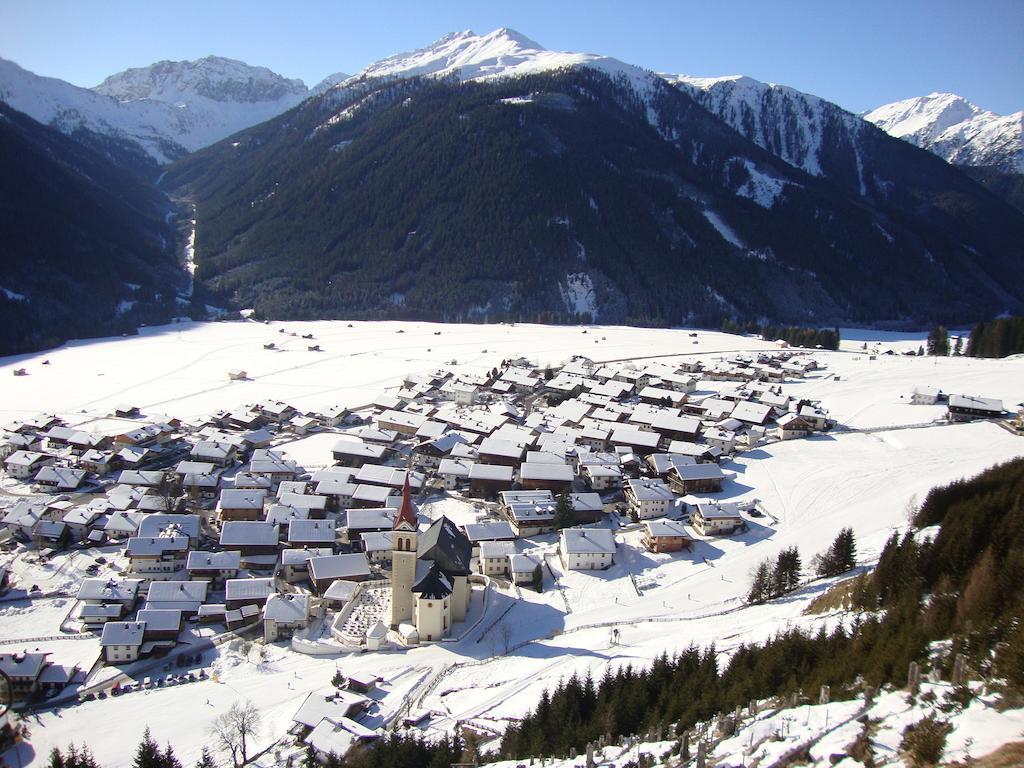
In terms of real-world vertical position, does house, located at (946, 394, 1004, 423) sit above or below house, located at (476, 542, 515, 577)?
above

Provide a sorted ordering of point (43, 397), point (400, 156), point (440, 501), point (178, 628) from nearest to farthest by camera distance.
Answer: point (178, 628) → point (440, 501) → point (43, 397) → point (400, 156)

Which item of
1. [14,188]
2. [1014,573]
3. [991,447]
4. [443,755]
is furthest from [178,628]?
[14,188]

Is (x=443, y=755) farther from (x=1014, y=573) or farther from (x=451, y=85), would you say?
(x=451, y=85)

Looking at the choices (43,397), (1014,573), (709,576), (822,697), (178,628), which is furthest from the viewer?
(43,397)

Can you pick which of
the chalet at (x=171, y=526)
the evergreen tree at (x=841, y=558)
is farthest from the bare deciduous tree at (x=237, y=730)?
the evergreen tree at (x=841, y=558)

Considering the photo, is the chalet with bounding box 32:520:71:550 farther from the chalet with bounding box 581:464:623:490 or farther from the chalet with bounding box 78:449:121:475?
the chalet with bounding box 581:464:623:490

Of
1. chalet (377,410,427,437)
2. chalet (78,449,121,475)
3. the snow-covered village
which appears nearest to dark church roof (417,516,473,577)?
the snow-covered village
